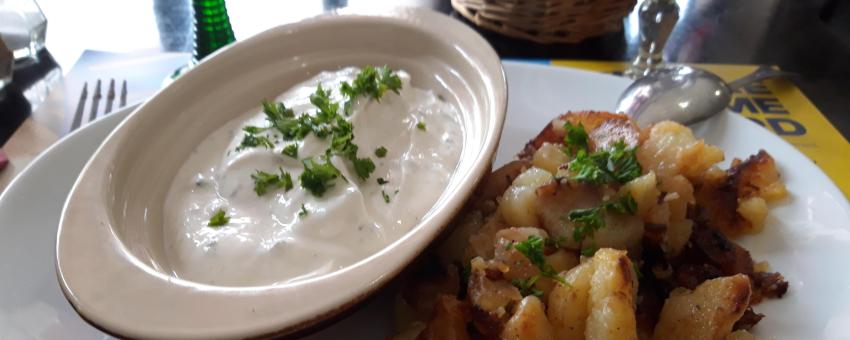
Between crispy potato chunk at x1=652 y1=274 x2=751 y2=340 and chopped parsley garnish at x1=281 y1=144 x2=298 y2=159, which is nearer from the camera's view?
crispy potato chunk at x1=652 y1=274 x2=751 y2=340

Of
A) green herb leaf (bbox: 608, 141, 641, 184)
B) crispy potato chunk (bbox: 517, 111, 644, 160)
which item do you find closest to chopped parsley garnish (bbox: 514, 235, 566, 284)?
green herb leaf (bbox: 608, 141, 641, 184)

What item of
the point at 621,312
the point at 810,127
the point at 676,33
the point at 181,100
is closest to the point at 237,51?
the point at 181,100

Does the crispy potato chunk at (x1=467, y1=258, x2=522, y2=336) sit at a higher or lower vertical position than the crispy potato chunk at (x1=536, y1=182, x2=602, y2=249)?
lower

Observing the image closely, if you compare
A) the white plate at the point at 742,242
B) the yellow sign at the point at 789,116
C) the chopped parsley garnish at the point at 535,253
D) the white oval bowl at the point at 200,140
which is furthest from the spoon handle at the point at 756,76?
the chopped parsley garnish at the point at 535,253

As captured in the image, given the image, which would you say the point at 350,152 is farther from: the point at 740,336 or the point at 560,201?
the point at 740,336

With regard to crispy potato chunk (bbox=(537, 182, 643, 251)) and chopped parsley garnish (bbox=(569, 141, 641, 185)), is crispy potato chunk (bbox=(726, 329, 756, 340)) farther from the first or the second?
chopped parsley garnish (bbox=(569, 141, 641, 185))

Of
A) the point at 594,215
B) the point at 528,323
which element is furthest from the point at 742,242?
the point at 528,323

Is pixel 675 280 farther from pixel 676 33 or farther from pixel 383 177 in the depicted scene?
pixel 676 33
